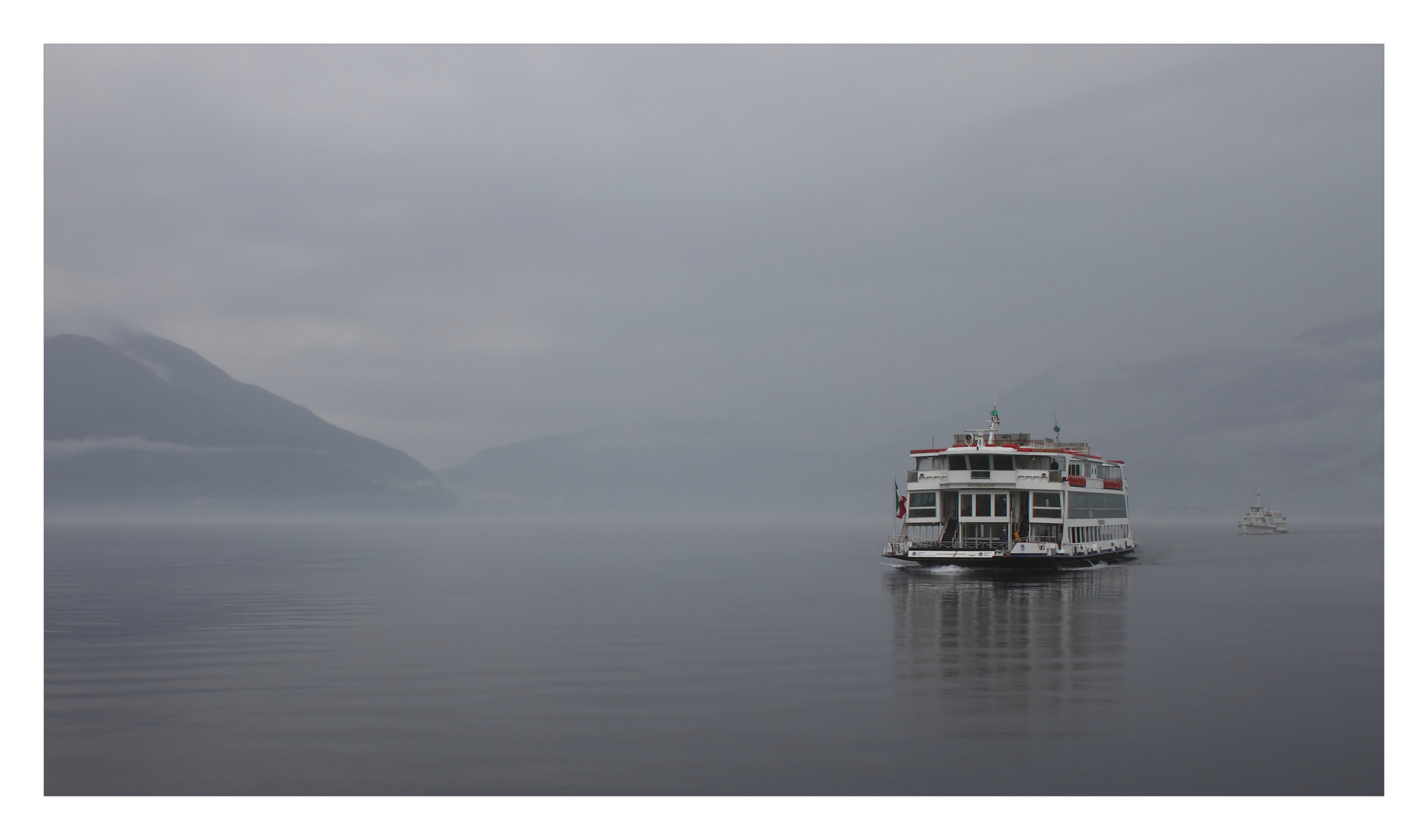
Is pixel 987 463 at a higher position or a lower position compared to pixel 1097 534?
higher

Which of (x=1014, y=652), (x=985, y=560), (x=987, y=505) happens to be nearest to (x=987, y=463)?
(x=987, y=505)

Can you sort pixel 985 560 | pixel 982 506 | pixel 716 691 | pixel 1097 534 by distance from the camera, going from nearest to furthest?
1. pixel 716 691
2. pixel 985 560
3. pixel 982 506
4. pixel 1097 534

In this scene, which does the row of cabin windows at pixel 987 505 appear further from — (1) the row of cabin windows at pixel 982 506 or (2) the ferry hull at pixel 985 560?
(2) the ferry hull at pixel 985 560

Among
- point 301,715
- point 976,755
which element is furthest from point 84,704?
point 976,755

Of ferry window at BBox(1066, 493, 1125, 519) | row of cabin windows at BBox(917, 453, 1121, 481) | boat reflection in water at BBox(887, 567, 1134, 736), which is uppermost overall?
row of cabin windows at BBox(917, 453, 1121, 481)

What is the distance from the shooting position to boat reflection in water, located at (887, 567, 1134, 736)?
30156 mm

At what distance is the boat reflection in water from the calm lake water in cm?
19

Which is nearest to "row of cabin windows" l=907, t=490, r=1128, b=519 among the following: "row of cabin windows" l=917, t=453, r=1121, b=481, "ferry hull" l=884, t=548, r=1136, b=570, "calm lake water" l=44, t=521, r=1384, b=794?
"row of cabin windows" l=917, t=453, r=1121, b=481

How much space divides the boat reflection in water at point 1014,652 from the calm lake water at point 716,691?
19cm

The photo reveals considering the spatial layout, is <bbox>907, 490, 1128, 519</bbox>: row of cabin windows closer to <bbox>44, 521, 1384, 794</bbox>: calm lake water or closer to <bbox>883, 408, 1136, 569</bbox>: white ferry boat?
<bbox>883, 408, 1136, 569</bbox>: white ferry boat

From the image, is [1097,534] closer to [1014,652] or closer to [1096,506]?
[1096,506]

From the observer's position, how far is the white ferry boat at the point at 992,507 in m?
82.2

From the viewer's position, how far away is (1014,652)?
41.6 m

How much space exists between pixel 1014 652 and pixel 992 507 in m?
42.9
